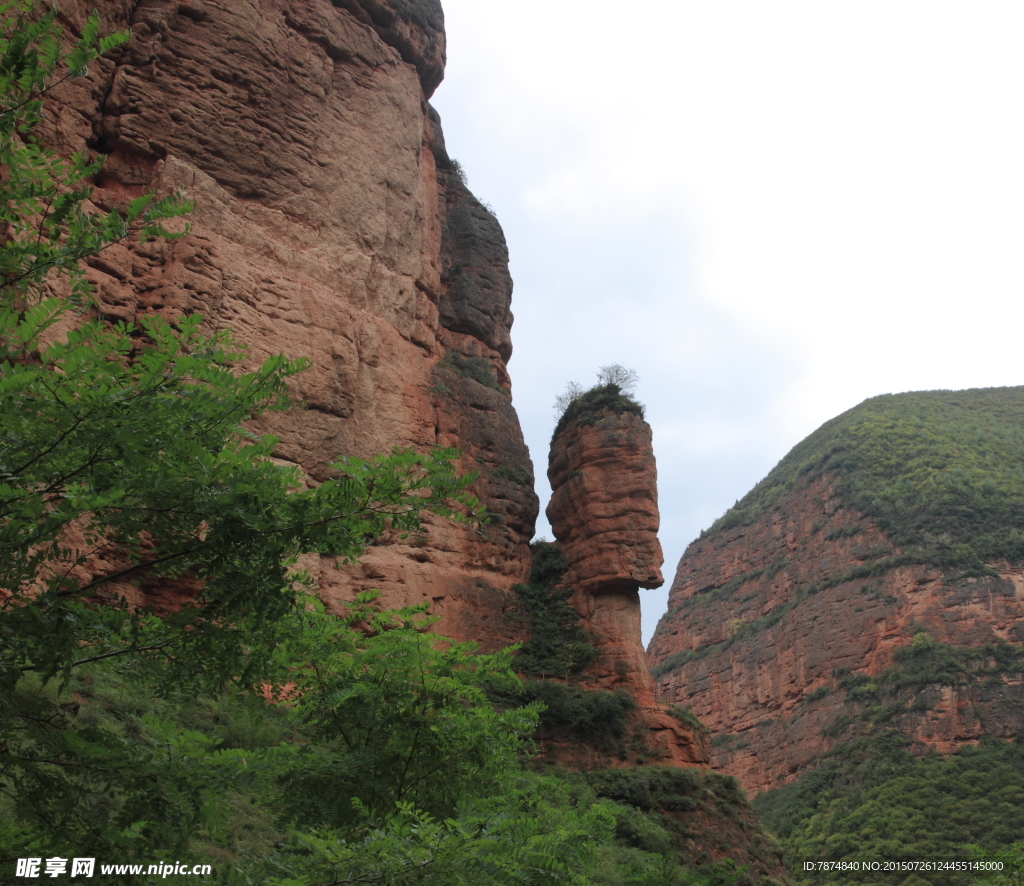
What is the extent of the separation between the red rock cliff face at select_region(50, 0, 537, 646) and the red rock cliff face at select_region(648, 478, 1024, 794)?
30.5m

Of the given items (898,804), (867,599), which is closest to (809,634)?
(867,599)

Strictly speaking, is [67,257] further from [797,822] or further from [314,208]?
[797,822]

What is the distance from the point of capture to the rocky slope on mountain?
153ft

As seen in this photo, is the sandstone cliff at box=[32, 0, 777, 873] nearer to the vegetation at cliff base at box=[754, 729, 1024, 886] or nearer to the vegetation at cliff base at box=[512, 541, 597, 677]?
the vegetation at cliff base at box=[512, 541, 597, 677]

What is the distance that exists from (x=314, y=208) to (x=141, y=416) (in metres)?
20.4

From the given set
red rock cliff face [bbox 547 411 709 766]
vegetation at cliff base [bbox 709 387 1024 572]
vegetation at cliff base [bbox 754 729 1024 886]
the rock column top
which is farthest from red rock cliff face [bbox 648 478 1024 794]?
the rock column top

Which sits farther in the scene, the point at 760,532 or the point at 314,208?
the point at 760,532

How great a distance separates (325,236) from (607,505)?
1298 cm

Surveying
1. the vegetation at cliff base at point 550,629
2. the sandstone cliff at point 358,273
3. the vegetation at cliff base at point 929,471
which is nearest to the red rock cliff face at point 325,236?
the sandstone cliff at point 358,273

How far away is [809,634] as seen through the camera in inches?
2255

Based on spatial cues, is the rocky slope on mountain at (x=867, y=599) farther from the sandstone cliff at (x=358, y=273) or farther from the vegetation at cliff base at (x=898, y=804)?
the sandstone cliff at (x=358, y=273)

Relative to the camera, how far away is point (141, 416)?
411cm

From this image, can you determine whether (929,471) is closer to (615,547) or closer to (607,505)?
(607,505)

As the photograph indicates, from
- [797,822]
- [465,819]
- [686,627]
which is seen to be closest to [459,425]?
[465,819]
